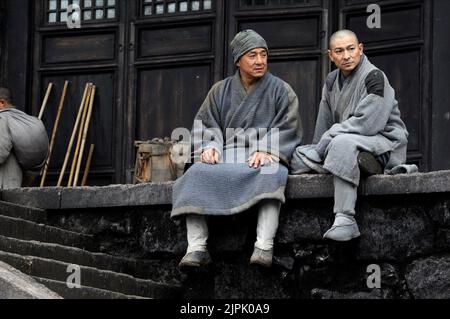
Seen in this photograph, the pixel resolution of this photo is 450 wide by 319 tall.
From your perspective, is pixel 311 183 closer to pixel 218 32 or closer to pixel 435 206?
pixel 435 206

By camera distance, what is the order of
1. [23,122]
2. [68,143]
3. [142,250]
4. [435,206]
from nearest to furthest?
[435,206]
[142,250]
[23,122]
[68,143]

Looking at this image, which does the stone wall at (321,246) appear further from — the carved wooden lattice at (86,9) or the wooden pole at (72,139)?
the carved wooden lattice at (86,9)

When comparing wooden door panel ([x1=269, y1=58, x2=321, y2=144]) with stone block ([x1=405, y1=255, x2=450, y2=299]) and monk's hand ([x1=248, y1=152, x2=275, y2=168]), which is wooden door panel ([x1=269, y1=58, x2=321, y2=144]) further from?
stone block ([x1=405, y1=255, x2=450, y2=299])

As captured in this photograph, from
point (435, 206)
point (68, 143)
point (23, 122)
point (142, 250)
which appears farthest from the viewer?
point (68, 143)

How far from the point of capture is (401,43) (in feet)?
50.7

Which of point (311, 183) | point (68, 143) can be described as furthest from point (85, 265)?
point (68, 143)

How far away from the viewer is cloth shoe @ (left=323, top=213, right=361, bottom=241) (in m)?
12.9

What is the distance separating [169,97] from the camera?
A: 16328 mm

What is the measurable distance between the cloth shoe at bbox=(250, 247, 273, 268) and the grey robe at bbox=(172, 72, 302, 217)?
321 millimetres

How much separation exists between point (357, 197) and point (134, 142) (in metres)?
3.39

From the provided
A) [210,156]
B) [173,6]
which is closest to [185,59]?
[173,6]

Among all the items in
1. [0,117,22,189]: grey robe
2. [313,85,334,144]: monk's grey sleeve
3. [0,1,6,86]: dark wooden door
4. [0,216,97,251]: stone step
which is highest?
[0,1,6,86]: dark wooden door
